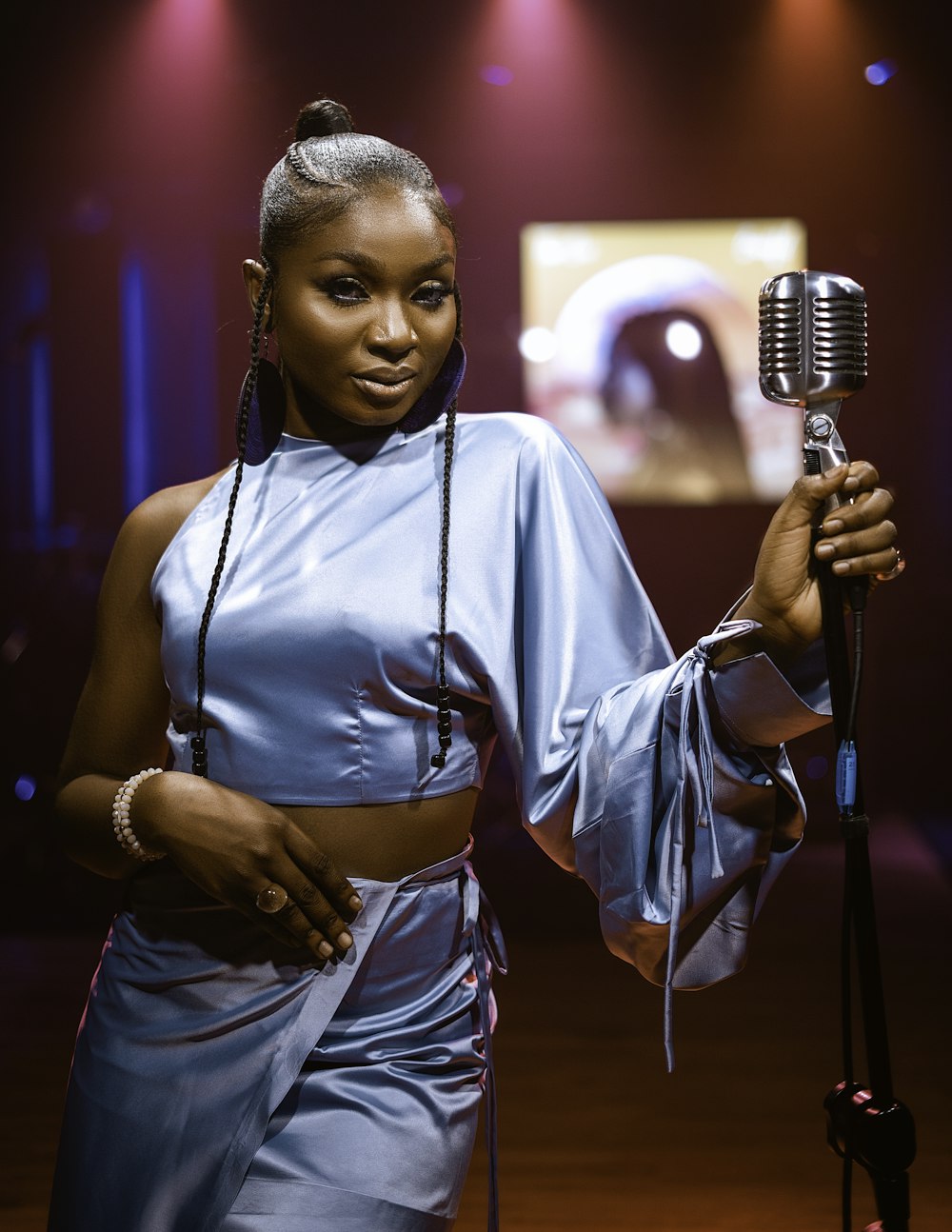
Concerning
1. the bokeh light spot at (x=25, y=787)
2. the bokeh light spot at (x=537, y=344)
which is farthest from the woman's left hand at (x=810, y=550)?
the bokeh light spot at (x=25, y=787)

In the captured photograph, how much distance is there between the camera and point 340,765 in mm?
1164

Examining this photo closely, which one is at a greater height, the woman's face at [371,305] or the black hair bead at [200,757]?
the woman's face at [371,305]

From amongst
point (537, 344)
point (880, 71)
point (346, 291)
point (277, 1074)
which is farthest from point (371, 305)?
point (880, 71)

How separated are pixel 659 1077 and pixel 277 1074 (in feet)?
7.09

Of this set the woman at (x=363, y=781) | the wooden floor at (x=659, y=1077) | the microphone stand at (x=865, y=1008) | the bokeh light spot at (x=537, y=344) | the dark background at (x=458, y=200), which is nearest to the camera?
the microphone stand at (x=865, y=1008)

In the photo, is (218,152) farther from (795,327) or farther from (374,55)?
(795,327)

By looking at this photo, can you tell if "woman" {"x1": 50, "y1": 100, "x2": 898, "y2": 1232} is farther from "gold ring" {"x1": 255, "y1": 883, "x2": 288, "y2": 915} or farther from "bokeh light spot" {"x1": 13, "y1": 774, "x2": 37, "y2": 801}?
"bokeh light spot" {"x1": 13, "y1": 774, "x2": 37, "y2": 801}

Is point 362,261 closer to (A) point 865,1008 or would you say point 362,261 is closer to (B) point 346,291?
(B) point 346,291

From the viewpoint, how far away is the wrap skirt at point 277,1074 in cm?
111

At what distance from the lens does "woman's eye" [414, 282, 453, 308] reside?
3.89ft

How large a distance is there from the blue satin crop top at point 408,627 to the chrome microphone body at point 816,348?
33cm

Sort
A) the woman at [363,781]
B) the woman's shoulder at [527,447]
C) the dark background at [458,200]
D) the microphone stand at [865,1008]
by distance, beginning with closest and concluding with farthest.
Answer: the microphone stand at [865,1008] < the woman at [363,781] < the woman's shoulder at [527,447] < the dark background at [458,200]

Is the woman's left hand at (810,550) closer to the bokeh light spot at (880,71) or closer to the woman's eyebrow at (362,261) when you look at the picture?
the woman's eyebrow at (362,261)

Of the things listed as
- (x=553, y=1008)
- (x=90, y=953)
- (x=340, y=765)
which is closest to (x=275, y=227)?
(x=340, y=765)
